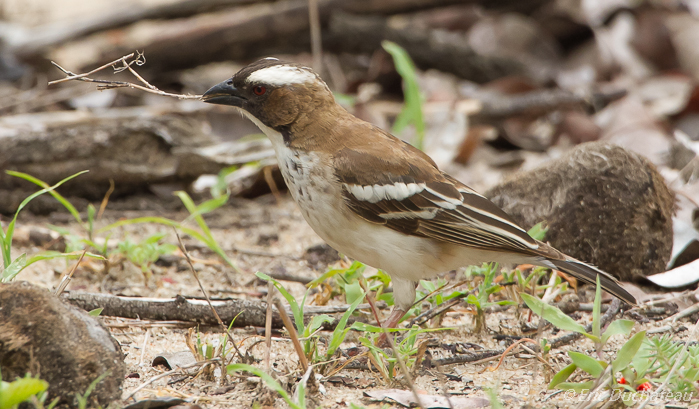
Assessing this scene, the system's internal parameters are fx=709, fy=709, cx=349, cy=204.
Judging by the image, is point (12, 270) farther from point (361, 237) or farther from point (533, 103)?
point (533, 103)

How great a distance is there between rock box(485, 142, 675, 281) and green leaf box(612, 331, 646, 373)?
157 cm

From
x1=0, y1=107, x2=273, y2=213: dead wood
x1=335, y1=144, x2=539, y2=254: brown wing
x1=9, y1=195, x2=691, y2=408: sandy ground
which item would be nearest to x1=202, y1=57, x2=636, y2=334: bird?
x1=335, y1=144, x2=539, y2=254: brown wing

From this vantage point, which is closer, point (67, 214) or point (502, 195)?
point (502, 195)

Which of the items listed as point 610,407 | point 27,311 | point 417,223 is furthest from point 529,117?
point 27,311

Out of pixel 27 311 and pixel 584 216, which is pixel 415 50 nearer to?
pixel 584 216

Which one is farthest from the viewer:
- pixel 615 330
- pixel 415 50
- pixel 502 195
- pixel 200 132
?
pixel 415 50

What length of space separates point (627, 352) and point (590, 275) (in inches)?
35.3

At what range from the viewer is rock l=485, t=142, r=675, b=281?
12.8 feet

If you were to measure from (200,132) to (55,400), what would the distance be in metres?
3.47

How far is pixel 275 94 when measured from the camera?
372cm

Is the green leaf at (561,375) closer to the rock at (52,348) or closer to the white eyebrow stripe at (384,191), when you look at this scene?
the white eyebrow stripe at (384,191)

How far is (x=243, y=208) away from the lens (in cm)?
553

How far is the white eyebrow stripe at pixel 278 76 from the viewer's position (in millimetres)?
3697

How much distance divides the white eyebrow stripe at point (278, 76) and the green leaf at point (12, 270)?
1.47 metres
